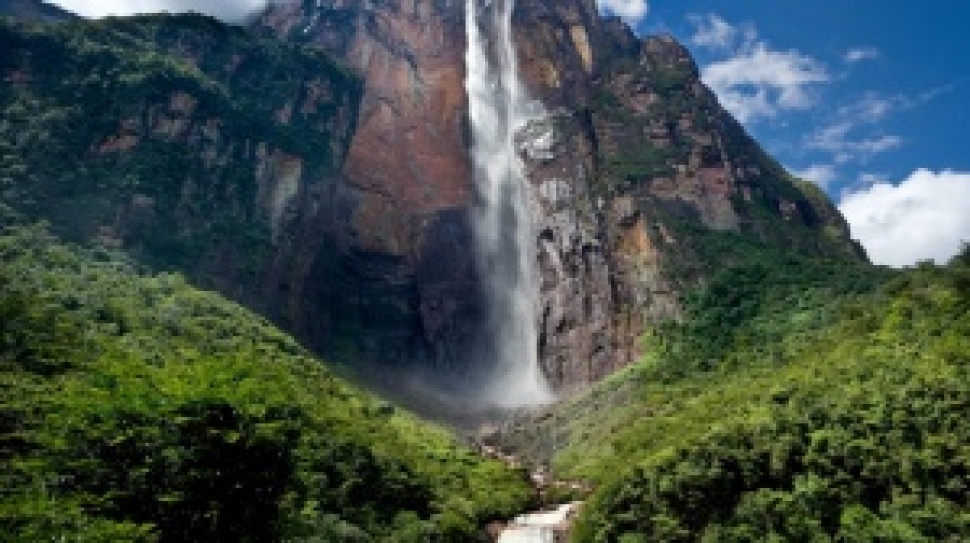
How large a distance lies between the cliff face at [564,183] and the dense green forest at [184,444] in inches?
1915

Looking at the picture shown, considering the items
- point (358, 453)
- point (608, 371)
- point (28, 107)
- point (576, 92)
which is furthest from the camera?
point (576, 92)

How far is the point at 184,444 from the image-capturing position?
1092 inches

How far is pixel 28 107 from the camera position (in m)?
102

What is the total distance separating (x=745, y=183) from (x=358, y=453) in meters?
93.9

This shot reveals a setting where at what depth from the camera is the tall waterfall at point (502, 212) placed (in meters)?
125

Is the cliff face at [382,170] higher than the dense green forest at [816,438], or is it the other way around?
the cliff face at [382,170]

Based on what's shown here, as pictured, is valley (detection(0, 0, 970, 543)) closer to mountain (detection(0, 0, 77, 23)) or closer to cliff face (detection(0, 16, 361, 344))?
cliff face (detection(0, 16, 361, 344))

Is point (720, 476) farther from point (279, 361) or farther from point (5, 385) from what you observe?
point (279, 361)

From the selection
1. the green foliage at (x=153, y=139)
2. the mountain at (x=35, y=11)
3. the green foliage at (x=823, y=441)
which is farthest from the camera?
the mountain at (x=35, y=11)

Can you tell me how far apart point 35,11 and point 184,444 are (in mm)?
151848

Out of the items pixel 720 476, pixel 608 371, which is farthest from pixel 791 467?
pixel 608 371

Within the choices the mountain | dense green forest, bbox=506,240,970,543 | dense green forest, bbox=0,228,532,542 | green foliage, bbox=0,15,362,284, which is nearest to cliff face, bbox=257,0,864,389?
green foliage, bbox=0,15,362,284

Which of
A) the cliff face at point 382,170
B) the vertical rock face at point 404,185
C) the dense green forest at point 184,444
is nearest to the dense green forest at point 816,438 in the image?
the dense green forest at point 184,444

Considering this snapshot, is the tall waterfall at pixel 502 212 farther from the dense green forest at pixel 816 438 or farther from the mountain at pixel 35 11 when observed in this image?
the mountain at pixel 35 11
